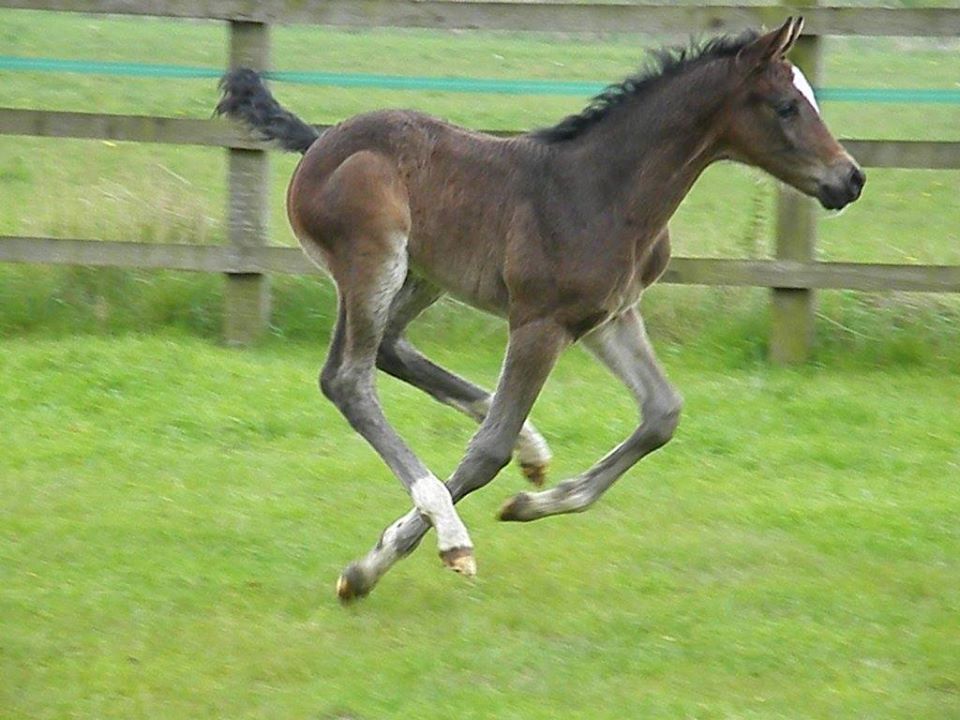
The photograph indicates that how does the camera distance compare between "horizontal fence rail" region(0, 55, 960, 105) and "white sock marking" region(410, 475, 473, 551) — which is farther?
"horizontal fence rail" region(0, 55, 960, 105)

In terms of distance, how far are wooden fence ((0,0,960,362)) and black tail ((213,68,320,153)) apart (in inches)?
82.8

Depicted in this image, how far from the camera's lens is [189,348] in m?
7.65

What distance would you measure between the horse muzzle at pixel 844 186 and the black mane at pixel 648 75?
49 cm

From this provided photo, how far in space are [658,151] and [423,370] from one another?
117 cm

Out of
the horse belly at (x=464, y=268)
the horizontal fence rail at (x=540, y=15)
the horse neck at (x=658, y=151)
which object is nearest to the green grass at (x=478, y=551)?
the horse belly at (x=464, y=268)

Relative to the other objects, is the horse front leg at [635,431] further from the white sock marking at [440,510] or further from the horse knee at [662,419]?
the white sock marking at [440,510]

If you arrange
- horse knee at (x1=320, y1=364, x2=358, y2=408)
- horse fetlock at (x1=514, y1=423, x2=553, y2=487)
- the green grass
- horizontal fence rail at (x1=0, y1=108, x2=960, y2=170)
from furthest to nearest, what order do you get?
horizontal fence rail at (x1=0, y1=108, x2=960, y2=170) → horse fetlock at (x1=514, y1=423, x2=553, y2=487) → horse knee at (x1=320, y1=364, x2=358, y2=408) → the green grass

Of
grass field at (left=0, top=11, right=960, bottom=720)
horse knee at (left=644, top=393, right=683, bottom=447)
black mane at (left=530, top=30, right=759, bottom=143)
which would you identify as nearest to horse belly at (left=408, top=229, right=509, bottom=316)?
black mane at (left=530, top=30, right=759, bottom=143)

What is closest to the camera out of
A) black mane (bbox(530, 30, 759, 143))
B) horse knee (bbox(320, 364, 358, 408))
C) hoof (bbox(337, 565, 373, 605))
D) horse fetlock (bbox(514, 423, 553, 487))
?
hoof (bbox(337, 565, 373, 605))

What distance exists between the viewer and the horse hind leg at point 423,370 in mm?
5434

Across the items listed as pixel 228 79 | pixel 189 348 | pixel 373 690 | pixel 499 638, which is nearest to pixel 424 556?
pixel 499 638

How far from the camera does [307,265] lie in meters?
7.66

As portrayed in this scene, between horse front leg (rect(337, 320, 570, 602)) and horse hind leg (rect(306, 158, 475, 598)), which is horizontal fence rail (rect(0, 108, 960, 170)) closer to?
horse hind leg (rect(306, 158, 475, 598))

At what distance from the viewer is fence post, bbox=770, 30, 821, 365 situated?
24.8 ft
